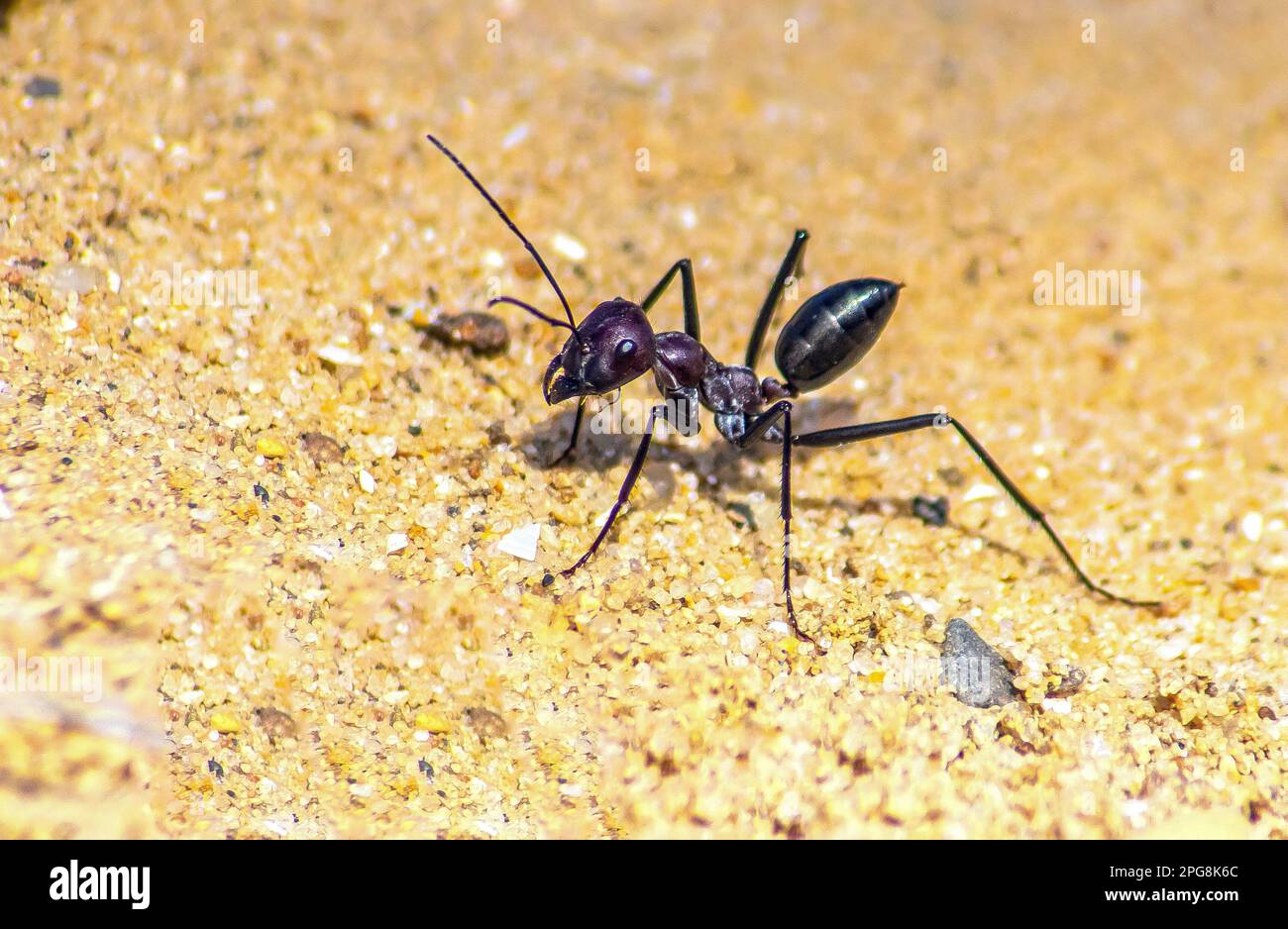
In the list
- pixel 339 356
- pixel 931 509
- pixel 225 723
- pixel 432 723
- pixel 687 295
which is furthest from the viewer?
pixel 931 509

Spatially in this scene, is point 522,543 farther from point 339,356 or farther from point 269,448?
point 339,356

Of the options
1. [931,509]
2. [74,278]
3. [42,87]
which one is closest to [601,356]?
[931,509]

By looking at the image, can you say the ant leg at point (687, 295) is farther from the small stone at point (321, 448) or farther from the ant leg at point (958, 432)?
the small stone at point (321, 448)

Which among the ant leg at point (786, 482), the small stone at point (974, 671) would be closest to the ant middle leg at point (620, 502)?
the ant leg at point (786, 482)

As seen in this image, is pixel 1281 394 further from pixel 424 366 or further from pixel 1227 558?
pixel 424 366

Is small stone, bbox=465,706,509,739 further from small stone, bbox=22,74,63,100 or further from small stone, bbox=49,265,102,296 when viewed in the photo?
small stone, bbox=22,74,63,100

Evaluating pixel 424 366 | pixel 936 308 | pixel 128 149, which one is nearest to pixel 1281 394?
pixel 936 308

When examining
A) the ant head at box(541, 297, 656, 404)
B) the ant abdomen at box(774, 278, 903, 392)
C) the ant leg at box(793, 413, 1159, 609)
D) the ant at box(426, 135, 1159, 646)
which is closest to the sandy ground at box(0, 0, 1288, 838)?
the ant leg at box(793, 413, 1159, 609)
